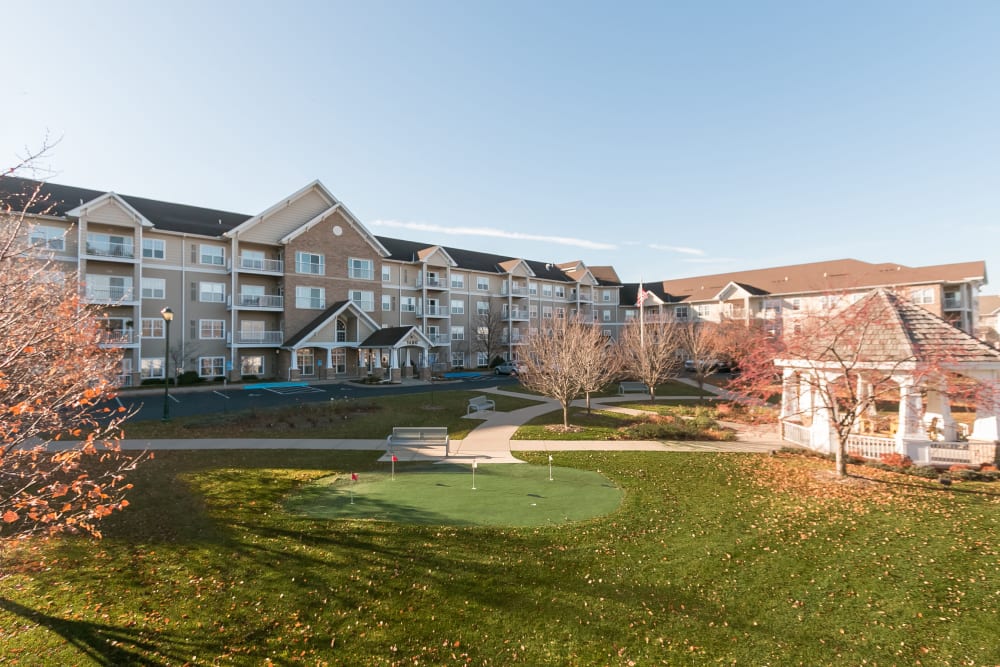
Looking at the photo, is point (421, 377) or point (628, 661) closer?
point (628, 661)

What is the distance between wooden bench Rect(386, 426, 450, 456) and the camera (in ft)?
51.5

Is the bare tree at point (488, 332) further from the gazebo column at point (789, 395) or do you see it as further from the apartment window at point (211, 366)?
the gazebo column at point (789, 395)

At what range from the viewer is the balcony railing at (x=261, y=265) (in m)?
36.8

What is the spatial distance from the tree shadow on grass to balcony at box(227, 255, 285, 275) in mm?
34694

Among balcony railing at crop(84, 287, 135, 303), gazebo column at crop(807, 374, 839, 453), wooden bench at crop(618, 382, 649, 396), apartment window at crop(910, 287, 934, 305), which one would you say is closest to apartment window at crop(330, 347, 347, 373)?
balcony railing at crop(84, 287, 135, 303)

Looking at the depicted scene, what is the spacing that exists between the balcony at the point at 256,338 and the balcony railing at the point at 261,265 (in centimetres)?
524

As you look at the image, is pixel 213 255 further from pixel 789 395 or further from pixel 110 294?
pixel 789 395

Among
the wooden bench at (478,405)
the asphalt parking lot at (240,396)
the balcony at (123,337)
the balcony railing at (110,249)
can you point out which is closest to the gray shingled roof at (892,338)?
the wooden bench at (478,405)

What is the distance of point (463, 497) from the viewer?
11070mm

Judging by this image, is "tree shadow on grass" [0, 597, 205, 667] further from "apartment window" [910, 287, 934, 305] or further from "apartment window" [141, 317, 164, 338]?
"apartment window" [910, 287, 934, 305]

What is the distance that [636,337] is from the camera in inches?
1230

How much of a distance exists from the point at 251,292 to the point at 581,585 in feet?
127

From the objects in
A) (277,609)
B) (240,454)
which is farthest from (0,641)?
(240,454)

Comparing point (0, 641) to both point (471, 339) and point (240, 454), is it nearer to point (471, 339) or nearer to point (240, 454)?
point (240, 454)
